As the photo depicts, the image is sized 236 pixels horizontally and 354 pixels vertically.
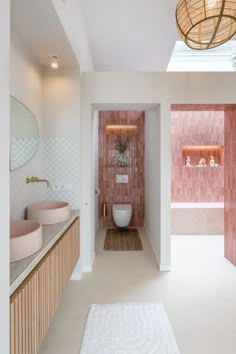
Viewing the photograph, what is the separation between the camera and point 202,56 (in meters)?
4.40

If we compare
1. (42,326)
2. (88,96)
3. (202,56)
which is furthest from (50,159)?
(202,56)

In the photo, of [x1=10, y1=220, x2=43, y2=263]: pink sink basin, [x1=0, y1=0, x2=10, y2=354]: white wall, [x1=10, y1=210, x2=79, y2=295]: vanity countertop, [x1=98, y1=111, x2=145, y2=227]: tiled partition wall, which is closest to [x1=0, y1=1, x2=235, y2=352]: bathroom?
[x1=10, y1=210, x2=79, y2=295]: vanity countertop

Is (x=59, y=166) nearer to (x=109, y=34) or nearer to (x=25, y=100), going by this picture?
(x=25, y=100)

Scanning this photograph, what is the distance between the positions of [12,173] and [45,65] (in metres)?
1.41

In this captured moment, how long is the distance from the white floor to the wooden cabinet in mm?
384

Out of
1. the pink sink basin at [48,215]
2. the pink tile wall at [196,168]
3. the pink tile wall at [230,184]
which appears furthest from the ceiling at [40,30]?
the pink tile wall at [196,168]

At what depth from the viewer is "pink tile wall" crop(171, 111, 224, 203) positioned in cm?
494

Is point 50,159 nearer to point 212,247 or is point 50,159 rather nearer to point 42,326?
point 42,326

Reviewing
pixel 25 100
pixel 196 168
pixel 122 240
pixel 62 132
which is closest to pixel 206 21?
pixel 25 100

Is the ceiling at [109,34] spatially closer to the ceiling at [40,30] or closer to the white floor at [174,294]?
the ceiling at [40,30]

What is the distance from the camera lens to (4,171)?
103cm

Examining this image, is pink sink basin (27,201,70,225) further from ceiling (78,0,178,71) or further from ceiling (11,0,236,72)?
ceiling (78,0,178,71)

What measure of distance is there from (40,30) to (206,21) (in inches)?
53.5

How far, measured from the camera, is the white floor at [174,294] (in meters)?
1.86
